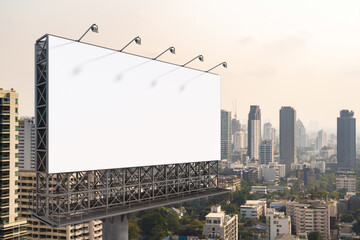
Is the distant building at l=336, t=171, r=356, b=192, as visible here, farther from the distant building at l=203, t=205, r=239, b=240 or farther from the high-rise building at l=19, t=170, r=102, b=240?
the high-rise building at l=19, t=170, r=102, b=240

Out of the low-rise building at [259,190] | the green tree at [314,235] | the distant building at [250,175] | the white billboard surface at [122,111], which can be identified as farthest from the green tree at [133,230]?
the distant building at [250,175]

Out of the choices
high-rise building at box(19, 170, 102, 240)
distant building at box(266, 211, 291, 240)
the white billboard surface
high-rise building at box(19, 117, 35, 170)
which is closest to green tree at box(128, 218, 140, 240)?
high-rise building at box(19, 170, 102, 240)

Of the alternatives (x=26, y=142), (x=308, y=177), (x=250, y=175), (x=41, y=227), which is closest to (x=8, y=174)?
(x=41, y=227)

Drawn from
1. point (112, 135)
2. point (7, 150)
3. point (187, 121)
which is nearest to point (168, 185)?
point (187, 121)

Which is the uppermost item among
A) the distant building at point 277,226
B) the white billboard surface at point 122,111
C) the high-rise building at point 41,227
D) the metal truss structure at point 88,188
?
the white billboard surface at point 122,111

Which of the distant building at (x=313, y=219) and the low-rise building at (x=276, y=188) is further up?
the distant building at (x=313, y=219)

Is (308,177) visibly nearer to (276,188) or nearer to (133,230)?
(276,188)

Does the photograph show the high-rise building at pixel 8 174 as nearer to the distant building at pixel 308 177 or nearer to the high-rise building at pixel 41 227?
the high-rise building at pixel 41 227
